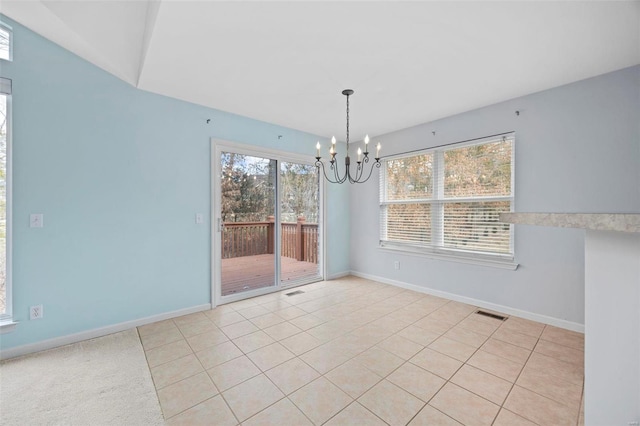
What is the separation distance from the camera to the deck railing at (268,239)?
12.3 ft

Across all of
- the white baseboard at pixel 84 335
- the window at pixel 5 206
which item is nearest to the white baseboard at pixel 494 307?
the white baseboard at pixel 84 335

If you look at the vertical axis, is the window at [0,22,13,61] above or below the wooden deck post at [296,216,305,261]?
above

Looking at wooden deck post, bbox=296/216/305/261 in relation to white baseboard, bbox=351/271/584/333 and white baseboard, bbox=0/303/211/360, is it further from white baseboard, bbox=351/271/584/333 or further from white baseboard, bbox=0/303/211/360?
white baseboard, bbox=0/303/211/360

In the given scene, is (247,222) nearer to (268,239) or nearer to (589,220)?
(268,239)

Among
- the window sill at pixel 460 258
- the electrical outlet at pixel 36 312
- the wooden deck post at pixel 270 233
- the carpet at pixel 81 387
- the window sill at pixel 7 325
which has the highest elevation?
the wooden deck post at pixel 270 233

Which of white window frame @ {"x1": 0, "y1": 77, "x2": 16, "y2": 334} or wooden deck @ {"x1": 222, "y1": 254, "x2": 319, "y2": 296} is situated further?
wooden deck @ {"x1": 222, "y1": 254, "x2": 319, "y2": 296}

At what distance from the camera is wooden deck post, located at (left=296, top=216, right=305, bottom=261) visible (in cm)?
460

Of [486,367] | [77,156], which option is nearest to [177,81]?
[77,156]

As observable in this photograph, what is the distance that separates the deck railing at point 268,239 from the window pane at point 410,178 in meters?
1.45

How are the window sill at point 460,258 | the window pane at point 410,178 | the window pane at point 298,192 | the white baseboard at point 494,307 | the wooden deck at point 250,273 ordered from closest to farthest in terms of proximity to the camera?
the white baseboard at point 494,307 → the window sill at point 460,258 → the wooden deck at point 250,273 → the window pane at point 410,178 → the window pane at point 298,192

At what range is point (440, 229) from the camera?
3.84 metres

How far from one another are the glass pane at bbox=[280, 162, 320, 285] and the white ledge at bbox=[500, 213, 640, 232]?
350cm

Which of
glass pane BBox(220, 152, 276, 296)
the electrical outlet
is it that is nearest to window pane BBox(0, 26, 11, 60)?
glass pane BBox(220, 152, 276, 296)

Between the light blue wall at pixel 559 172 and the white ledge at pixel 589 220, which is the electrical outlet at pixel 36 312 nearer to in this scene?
the white ledge at pixel 589 220
